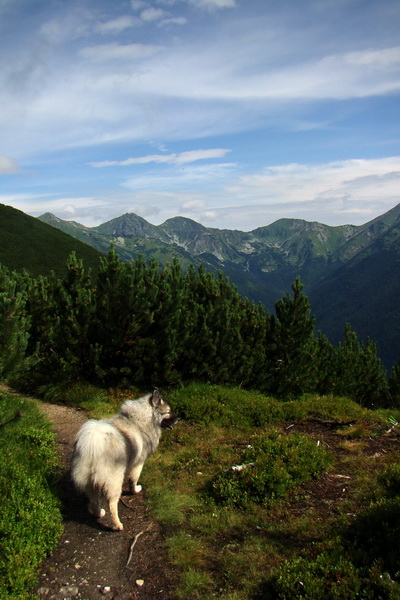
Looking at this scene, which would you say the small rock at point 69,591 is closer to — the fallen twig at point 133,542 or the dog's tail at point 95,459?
the fallen twig at point 133,542

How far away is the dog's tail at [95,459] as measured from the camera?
636cm

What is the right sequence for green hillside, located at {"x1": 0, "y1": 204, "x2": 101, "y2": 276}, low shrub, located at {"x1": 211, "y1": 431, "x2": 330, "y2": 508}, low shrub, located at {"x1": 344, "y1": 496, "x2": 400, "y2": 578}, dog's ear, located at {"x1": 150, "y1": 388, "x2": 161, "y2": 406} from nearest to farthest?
low shrub, located at {"x1": 344, "y1": 496, "x2": 400, "y2": 578} → low shrub, located at {"x1": 211, "y1": 431, "x2": 330, "y2": 508} → dog's ear, located at {"x1": 150, "y1": 388, "x2": 161, "y2": 406} → green hillside, located at {"x1": 0, "y1": 204, "x2": 101, "y2": 276}

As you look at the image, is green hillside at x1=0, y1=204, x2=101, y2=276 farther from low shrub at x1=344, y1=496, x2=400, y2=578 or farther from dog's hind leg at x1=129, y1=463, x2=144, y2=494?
low shrub at x1=344, y1=496, x2=400, y2=578

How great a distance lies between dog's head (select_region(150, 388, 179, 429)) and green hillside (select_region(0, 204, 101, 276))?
409ft

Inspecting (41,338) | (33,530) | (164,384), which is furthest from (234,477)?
(41,338)

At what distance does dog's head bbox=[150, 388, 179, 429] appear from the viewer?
8227mm

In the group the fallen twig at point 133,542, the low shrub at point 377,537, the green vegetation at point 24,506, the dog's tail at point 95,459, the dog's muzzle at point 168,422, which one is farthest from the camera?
the dog's muzzle at point 168,422

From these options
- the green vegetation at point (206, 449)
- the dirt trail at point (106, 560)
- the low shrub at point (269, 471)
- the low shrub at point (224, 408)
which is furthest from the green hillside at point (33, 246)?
the dirt trail at point (106, 560)

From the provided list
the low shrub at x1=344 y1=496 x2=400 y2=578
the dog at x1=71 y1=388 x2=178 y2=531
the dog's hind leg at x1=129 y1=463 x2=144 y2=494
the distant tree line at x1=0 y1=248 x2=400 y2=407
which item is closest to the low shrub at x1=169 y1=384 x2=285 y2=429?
the distant tree line at x1=0 y1=248 x2=400 y2=407

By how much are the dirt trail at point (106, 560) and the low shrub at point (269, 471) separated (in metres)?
1.55

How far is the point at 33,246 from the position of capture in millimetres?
152500

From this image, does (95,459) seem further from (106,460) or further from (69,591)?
(69,591)

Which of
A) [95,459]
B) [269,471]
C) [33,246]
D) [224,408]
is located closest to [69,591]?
[95,459]

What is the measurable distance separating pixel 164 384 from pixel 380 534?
34.1 ft
